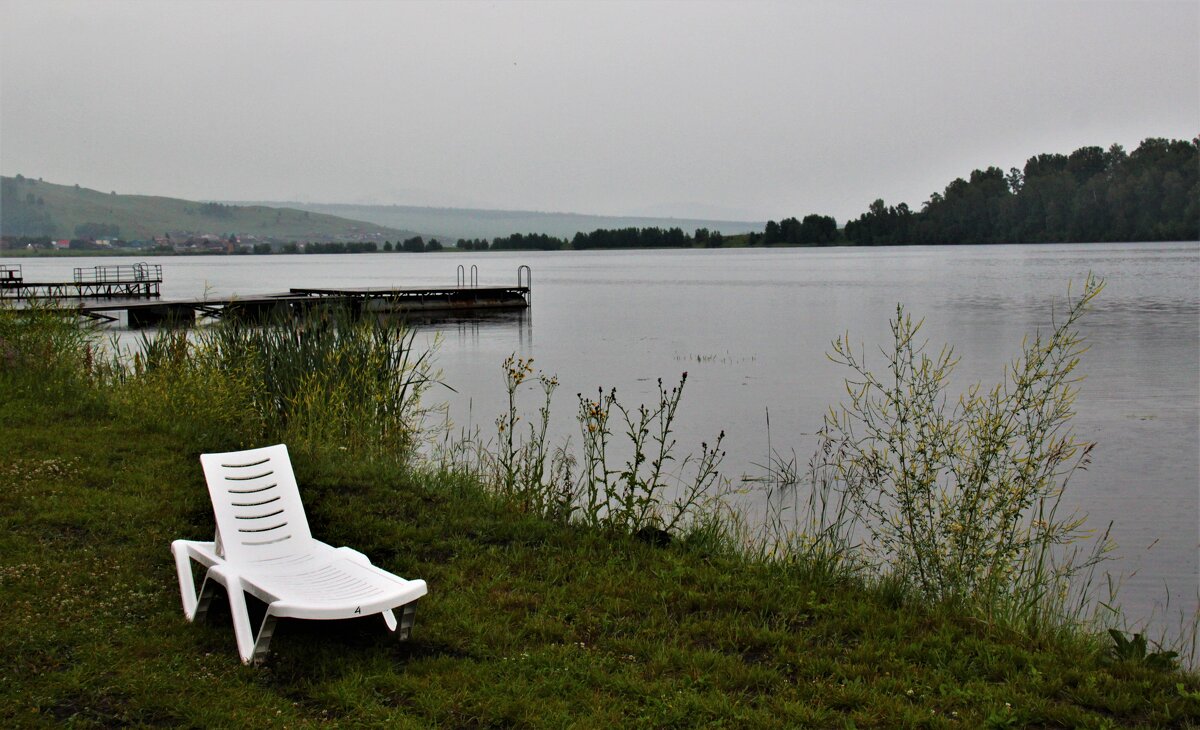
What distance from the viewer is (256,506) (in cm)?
500

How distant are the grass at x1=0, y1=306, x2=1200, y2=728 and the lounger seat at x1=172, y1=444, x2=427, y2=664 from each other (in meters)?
0.16

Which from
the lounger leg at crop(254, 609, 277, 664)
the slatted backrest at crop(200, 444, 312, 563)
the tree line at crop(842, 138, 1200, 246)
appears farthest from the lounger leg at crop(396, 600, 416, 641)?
the tree line at crop(842, 138, 1200, 246)

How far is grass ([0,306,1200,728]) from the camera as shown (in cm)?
376

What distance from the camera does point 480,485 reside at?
7555 millimetres

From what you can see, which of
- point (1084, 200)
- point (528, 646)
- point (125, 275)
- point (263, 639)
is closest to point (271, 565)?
point (263, 639)

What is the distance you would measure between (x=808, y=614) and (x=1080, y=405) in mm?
13288

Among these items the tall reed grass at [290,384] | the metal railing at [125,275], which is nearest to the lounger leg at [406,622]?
the tall reed grass at [290,384]

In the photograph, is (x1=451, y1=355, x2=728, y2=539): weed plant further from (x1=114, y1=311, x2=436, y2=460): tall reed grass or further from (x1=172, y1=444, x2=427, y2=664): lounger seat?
(x1=172, y1=444, x2=427, y2=664): lounger seat

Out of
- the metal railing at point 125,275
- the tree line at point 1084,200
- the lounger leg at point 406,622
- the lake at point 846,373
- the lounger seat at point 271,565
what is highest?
the tree line at point 1084,200

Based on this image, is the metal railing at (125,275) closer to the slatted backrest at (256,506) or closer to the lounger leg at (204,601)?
the slatted backrest at (256,506)

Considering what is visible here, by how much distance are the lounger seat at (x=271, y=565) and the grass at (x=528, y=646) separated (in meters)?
0.16

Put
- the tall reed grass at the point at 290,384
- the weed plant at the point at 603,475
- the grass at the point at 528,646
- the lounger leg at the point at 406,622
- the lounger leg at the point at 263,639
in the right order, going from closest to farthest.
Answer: the grass at the point at 528,646
the lounger leg at the point at 263,639
the lounger leg at the point at 406,622
the weed plant at the point at 603,475
the tall reed grass at the point at 290,384

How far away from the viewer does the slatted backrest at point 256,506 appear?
474 cm

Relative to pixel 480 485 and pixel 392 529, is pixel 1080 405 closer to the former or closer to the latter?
pixel 480 485
